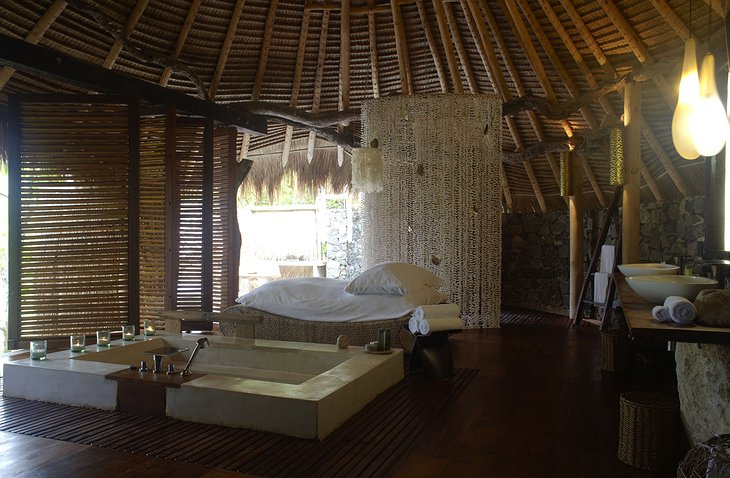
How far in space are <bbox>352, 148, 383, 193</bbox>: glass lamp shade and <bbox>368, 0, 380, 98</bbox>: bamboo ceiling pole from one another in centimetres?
135

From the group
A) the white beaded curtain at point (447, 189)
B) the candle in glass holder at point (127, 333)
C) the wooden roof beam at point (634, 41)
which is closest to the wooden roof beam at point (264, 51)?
the white beaded curtain at point (447, 189)

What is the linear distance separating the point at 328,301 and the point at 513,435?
232cm

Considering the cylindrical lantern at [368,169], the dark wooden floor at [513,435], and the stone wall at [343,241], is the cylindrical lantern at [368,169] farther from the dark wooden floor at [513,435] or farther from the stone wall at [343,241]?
the stone wall at [343,241]

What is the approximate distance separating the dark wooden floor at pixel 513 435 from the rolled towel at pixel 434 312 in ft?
1.57

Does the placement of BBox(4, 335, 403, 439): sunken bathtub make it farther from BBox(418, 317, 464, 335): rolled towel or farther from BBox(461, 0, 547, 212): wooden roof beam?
BBox(461, 0, 547, 212): wooden roof beam

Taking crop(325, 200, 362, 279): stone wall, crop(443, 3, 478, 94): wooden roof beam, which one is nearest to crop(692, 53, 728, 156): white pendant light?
crop(443, 3, 478, 94): wooden roof beam

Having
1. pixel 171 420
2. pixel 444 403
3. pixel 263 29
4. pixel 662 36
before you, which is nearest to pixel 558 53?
pixel 662 36

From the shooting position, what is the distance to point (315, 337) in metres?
4.91

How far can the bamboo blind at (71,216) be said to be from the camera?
488 cm

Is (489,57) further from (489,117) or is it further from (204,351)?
(204,351)

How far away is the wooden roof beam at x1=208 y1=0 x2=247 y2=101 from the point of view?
5965mm

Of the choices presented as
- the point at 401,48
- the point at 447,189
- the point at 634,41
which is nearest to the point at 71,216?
the point at 447,189

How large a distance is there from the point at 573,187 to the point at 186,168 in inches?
157

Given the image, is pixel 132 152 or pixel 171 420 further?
pixel 132 152
